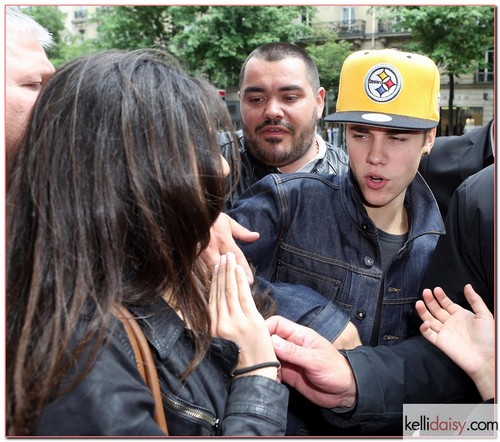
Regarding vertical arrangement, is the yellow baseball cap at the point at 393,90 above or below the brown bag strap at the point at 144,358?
above

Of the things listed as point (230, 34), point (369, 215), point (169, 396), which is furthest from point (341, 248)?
point (230, 34)

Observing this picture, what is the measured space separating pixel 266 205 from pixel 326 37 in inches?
592

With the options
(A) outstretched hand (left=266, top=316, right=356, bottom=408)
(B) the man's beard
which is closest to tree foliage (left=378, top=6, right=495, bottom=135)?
(B) the man's beard

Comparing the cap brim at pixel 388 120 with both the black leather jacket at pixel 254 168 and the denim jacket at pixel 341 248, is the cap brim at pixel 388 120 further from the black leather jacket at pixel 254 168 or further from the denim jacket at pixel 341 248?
the black leather jacket at pixel 254 168

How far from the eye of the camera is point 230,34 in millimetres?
12070

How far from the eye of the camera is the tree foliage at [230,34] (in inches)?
472

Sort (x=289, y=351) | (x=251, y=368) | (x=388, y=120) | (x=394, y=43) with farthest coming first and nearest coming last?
(x=394, y=43)
(x=388, y=120)
(x=289, y=351)
(x=251, y=368)

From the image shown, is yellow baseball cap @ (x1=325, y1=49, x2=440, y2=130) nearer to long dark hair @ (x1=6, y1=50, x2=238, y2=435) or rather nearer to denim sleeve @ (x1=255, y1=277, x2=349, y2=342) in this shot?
denim sleeve @ (x1=255, y1=277, x2=349, y2=342)

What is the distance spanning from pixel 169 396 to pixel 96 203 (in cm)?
39

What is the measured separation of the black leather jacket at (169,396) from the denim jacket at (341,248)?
530 mm

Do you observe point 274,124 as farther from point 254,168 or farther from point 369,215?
point 369,215

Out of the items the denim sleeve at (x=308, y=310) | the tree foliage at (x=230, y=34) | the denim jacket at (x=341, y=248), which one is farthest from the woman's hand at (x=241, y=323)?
the tree foliage at (x=230, y=34)

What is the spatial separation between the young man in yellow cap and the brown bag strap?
0.65 m

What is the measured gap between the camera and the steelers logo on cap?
156 centimetres
